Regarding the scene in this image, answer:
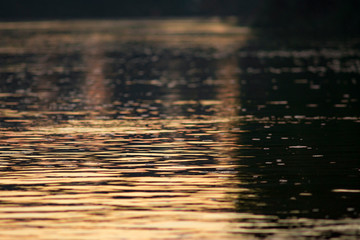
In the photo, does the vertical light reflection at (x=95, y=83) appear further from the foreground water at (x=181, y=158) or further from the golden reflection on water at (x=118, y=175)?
the golden reflection on water at (x=118, y=175)

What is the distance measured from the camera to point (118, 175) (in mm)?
18266

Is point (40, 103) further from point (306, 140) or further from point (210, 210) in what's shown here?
point (210, 210)

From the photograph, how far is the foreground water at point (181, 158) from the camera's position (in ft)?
47.3

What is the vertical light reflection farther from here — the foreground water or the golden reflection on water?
the golden reflection on water

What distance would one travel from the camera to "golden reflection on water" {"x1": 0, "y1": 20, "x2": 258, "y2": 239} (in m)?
14.2

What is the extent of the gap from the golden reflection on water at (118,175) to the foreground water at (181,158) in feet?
0.09

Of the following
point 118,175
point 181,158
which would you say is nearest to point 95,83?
point 181,158

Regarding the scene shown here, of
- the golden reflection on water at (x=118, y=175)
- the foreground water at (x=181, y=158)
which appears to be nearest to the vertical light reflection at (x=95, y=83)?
the foreground water at (x=181, y=158)

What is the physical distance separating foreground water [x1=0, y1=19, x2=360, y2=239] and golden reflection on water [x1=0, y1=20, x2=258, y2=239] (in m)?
0.03

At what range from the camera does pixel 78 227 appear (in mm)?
14102

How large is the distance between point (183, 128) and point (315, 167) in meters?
7.11

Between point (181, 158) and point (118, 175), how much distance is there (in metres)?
2.33

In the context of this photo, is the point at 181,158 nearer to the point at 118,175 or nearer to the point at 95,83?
the point at 118,175

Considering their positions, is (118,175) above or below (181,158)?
below
